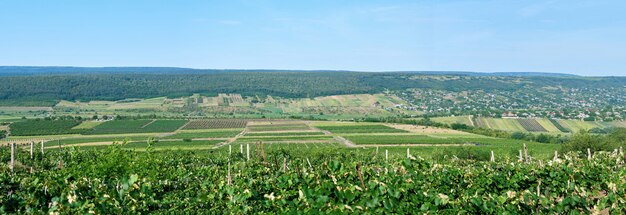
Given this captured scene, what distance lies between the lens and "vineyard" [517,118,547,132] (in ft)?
300

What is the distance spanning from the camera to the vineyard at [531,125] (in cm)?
9135

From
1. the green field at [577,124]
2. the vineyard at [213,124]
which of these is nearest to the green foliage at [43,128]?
the vineyard at [213,124]

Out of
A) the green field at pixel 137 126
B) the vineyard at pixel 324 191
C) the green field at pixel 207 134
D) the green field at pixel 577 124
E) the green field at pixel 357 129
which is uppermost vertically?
the vineyard at pixel 324 191

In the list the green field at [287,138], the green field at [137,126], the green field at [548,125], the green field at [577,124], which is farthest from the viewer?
the green field at [577,124]

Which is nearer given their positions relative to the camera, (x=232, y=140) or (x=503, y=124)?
(x=232, y=140)

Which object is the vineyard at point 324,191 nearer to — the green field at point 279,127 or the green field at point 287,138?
the green field at point 287,138

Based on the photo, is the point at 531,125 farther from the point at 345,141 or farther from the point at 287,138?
the point at 287,138

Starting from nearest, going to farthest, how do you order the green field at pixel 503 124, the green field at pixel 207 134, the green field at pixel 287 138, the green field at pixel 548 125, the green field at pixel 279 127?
the green field at pixel 287 138 → the green field at pixel 207 134 → the green field at pixel 279 127 → the green field at pixel 548 125 → the green field at pixel 503 124

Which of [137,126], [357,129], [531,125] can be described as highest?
[531,125]

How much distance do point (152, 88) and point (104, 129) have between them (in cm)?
11266

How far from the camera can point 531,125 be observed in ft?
319

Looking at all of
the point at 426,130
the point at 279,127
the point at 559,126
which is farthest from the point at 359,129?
the point at 559,126

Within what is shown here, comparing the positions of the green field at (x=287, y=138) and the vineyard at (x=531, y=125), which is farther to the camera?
the vineyard at (x=531, y=125)

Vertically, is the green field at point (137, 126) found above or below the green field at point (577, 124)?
below
